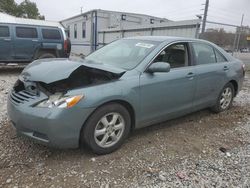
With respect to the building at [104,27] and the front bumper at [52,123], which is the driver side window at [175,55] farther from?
the building at [104,27]

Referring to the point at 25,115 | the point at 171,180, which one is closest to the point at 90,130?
the point at 25,115

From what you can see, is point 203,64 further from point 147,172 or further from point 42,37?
point 42,37

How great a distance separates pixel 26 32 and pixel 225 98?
25.1ft

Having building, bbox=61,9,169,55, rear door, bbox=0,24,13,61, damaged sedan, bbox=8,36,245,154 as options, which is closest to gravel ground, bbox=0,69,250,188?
damaged sedan, bbox=8,36,245,154

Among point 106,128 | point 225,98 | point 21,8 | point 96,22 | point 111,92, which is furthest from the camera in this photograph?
point 21,8

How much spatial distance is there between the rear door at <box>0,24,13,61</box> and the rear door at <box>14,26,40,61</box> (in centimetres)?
21

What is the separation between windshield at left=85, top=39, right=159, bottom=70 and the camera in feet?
11.9

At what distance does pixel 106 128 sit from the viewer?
10.3 ft

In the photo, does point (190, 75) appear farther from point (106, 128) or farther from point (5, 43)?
point (5, 43)

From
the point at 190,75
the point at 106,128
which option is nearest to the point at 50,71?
the point at 106,128

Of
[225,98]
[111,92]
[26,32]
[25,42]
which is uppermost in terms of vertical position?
[26,32]

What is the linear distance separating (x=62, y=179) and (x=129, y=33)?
46.8ft

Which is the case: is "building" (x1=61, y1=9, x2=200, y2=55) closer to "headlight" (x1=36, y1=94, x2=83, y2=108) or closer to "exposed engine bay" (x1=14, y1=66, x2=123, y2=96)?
"exposed engine bay" (x1=14, y1=66, x2=123, y2=96)

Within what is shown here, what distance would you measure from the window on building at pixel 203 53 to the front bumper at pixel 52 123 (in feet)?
7.78
